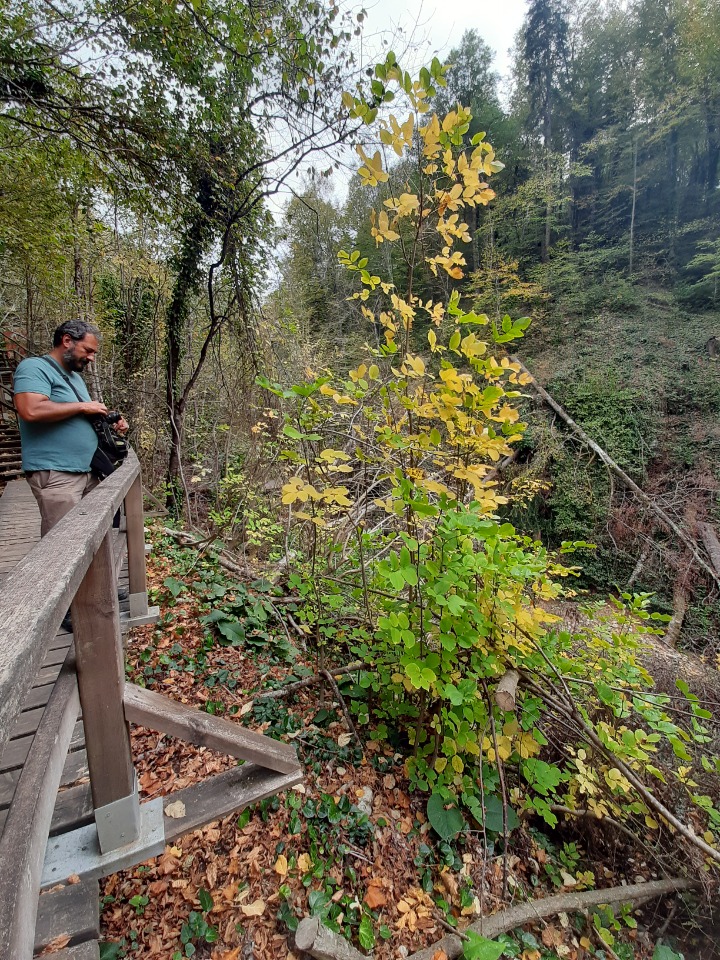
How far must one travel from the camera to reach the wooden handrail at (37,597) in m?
0.56

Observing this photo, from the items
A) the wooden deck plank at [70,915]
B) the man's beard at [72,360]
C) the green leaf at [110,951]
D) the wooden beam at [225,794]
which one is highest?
the man's beard at [72,360]

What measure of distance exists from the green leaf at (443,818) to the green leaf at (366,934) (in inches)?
22.4

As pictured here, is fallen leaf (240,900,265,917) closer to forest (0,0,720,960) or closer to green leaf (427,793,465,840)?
forest (0,0,720,960)

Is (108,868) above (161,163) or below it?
below

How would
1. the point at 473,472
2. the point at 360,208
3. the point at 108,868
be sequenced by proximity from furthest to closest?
the point at 360,208
the point at 473,472
the point at 108,868

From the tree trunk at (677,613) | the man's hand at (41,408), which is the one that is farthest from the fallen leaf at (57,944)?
the tree trunk at (677,613)

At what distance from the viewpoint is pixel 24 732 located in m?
1.41

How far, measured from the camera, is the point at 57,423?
2123 mm

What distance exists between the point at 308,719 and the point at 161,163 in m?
6.20

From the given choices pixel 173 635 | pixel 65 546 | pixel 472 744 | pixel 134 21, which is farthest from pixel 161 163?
pixel 472 744

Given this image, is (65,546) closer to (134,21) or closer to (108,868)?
(108,868)

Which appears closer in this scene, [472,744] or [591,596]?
[472,744]

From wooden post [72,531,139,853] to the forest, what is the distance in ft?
2.65

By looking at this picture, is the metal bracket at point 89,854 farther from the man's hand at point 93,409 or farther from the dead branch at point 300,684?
the man's hand at point 93,409
